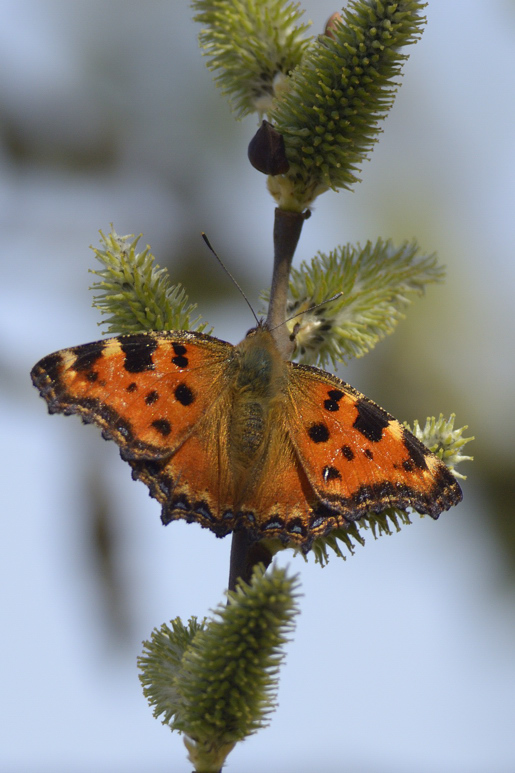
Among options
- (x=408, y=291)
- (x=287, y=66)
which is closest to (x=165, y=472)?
(x=408, y=291)

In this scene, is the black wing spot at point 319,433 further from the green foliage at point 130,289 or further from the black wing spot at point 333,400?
the green foliage at point 130,289

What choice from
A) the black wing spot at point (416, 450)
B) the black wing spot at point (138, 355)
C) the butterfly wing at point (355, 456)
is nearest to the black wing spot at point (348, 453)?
the butterfly wing at point (355, 456)

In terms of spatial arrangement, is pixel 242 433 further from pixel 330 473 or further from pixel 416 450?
pixel 416 450

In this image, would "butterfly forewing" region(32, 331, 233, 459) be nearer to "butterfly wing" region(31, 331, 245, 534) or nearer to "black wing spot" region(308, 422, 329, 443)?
"butterfly wing" region(31, 331, 245, 534)

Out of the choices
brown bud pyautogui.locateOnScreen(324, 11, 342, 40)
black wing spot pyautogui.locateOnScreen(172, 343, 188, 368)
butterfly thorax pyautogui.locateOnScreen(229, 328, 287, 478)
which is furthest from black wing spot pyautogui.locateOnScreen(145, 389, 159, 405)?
brown bud pyautogui.locateOnScreen(324, 11, 342, 40)

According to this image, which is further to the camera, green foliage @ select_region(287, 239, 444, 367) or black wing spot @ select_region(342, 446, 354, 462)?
green foliage @ select_region(287, 239, 444, 367)

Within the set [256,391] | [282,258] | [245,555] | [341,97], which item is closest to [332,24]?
[341,97]

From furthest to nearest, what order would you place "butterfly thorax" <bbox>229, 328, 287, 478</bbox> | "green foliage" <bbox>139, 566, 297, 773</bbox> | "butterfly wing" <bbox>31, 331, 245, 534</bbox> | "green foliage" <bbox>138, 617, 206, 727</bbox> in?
"butterfly thorax" <bbox>229, 328, 287, 478</bbox> < "butterfly wing" <bbox>31, 331, 245, 534</bbox> < "green foliage" <bbox>138, 617, 206, 727</bbox> < "green foliage" <bbox>139, 566, 297, 773</bbox>
